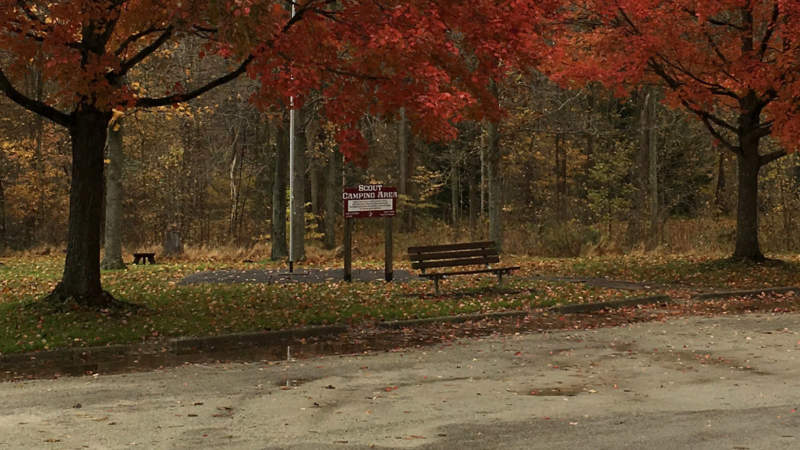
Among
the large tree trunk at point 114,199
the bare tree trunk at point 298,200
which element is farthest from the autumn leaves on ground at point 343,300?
the bare tree trunk at point 298,200

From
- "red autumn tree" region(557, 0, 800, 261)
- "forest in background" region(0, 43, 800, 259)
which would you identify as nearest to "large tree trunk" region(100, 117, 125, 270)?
"forest in background" region(0, 43, 800, 259)

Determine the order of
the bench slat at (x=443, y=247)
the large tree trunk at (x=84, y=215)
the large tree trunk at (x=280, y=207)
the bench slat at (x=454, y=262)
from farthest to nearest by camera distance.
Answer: the large tree trunk at (x=280, y=207)
the bench slat at (x=443, y=247)
the bench slat at (x=454, y=262)
the large tree trunk at (x=84, y=215)

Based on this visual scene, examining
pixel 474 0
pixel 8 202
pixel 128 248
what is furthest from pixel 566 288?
pixel 8 202

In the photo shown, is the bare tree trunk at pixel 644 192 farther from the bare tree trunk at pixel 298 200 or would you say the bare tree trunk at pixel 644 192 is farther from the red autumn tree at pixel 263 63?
the red autumn tree at pixel 263 63

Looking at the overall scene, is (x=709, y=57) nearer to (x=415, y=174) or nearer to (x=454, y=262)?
(x=454, y=262)

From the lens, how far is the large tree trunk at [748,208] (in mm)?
21328

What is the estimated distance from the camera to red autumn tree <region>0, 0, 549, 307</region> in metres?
12.6

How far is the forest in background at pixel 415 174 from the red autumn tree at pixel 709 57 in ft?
13.6

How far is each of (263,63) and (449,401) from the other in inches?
271

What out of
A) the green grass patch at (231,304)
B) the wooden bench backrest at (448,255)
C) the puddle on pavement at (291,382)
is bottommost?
the puddle on pavement at (291,382)

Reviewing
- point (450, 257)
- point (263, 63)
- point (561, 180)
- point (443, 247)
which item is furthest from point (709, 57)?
point (561, 180)

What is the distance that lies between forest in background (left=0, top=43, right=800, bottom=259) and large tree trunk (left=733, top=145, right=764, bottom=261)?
177 inches

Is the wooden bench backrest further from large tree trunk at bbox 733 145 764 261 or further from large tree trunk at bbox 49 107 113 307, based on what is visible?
large tree trunk at bbox 733 145 764 261

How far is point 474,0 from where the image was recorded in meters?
15.1
